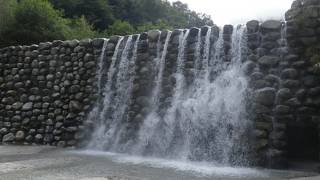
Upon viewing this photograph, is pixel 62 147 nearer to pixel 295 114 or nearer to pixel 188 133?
pixel 188 133

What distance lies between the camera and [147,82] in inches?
508

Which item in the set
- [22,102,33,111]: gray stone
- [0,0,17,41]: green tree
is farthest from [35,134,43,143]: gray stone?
[0,0,17,41]: green tree

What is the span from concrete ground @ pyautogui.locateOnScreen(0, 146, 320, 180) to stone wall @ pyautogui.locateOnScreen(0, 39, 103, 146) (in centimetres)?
276

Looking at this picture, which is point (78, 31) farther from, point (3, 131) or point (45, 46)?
point (3, 131)

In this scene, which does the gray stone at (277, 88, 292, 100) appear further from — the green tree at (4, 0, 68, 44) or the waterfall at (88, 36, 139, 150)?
the green tree at (4, 0, 68, 44)

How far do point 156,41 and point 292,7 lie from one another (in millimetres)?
3658

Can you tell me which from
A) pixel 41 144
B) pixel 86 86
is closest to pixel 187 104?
pixel 86 86

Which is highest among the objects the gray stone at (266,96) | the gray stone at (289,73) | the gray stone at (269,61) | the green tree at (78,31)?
the green tree at (78,31)

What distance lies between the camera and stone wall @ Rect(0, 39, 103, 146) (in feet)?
46.8

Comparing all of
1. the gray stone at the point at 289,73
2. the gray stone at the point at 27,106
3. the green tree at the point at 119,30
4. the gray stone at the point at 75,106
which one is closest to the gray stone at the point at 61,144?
the gray stone at the point at 75,106

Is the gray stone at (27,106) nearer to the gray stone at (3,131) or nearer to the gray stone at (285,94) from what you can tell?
the gray stone at (3,131)

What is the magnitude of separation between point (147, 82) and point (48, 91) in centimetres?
364

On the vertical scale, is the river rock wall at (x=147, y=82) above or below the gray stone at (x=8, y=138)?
above

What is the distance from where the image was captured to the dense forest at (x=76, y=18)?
69.7 feet
